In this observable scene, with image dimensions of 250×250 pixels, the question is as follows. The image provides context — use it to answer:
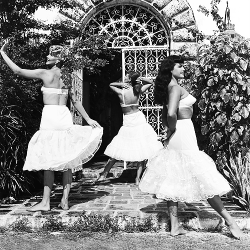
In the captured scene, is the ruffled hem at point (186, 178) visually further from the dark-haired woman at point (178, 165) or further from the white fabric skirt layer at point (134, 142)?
the white fabric skirt layer at point (134, 142)

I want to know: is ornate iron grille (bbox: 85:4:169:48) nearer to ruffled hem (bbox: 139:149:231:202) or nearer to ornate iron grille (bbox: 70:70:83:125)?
ornate iron grille (bbox: 70:70:83:125)

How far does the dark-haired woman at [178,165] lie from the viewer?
12.6 feet

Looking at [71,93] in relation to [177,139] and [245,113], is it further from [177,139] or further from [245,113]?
[245,113]

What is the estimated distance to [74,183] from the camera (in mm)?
7094

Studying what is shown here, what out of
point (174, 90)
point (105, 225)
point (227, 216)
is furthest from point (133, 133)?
point (227, 216)

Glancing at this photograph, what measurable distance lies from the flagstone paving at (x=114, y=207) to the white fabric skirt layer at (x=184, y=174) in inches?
22.4

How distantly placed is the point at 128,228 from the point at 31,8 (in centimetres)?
383

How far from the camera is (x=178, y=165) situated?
3951 mm

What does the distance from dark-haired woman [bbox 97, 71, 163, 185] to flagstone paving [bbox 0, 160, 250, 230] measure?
0.61 metres

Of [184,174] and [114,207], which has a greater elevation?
[184,174]

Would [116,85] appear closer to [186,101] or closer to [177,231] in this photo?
[186,101]

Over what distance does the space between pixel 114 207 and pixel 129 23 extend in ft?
15.3

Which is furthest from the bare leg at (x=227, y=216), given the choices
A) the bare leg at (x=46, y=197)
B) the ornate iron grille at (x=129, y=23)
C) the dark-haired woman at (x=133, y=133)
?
the ornate iron grille at (x=129, y=23)

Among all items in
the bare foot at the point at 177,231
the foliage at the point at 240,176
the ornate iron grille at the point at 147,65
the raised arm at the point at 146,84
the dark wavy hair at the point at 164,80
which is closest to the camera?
the dark wavy hair at the point at 164,80
